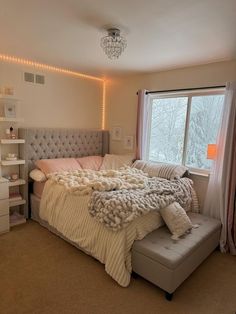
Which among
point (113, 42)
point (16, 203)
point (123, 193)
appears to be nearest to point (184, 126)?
point (123, 193)

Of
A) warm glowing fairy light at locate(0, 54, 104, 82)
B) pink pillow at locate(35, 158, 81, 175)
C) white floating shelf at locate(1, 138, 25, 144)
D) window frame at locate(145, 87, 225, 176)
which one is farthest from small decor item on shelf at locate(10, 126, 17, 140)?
window frame at locate(145, 87, 225, 176)

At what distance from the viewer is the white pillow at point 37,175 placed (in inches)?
126

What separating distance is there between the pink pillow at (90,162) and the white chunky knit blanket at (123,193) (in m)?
0.55

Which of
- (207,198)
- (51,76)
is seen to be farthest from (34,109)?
(207,198)

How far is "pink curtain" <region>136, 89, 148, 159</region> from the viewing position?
3.81 m

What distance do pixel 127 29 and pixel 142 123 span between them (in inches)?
74.6

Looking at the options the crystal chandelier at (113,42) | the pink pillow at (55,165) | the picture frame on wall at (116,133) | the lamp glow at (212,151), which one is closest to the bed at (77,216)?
the pink pillow at (55,165)

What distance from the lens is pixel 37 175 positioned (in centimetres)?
325

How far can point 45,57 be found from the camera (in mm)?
3139

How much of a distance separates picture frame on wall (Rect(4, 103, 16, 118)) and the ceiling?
2.32 feet

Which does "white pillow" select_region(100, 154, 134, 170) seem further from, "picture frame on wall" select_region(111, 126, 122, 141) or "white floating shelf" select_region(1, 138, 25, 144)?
"white floating shelf" select_region(1, 138, 25, 144)

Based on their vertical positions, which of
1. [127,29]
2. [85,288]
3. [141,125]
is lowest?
[85,288]

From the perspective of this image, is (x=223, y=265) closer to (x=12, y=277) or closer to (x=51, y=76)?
(x=12, y=277)

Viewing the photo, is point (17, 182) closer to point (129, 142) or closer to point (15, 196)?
point (15, 196)
